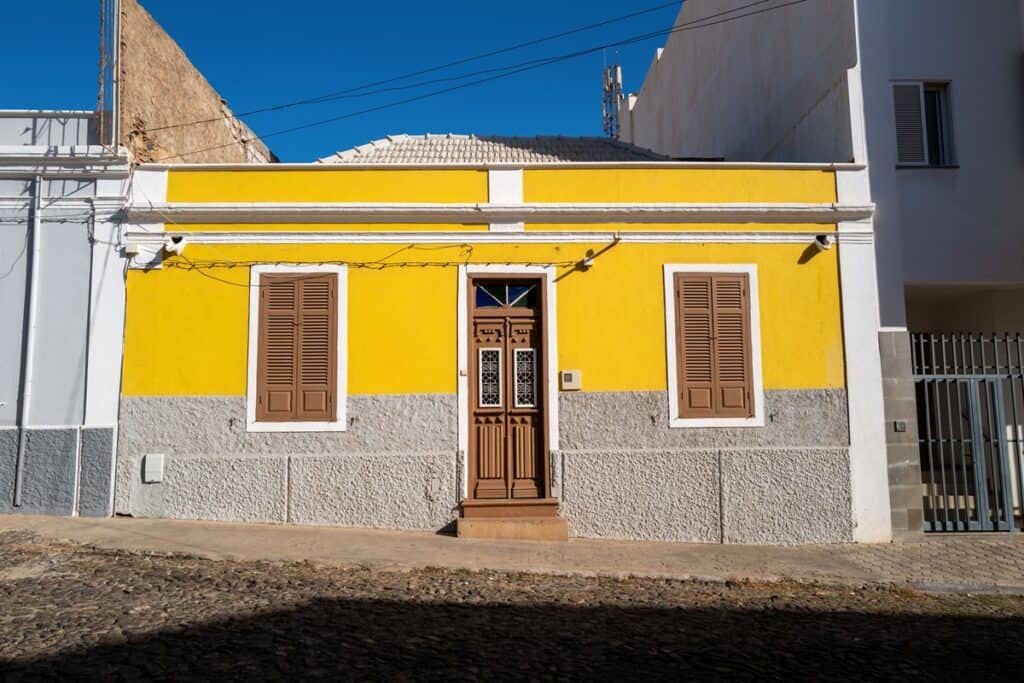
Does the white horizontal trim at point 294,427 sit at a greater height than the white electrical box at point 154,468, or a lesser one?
greater

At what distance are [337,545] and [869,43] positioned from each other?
8.49 meters

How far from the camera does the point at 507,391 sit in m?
8.76

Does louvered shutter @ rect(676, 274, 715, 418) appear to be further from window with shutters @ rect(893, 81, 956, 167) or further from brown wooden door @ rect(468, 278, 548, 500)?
window with shutters @ rect(893, 81, 956, 167)

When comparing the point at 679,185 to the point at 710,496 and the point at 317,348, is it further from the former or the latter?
the point at 317,348

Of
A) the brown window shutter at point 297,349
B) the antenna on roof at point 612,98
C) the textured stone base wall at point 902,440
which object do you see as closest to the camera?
the brown window shutter at point 297,349

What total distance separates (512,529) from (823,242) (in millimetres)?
4686

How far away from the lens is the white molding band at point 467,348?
8.58 m

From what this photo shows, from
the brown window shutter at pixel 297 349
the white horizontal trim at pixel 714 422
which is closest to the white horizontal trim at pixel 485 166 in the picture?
the brown window shutter at pixel 297 349

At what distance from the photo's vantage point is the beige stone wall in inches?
373

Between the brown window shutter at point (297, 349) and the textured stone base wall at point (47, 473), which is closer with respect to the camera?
the textured stone base wall at point (47, 473)

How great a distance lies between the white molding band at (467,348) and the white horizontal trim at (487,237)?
1.04 ft

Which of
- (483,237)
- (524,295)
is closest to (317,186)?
(483,237)

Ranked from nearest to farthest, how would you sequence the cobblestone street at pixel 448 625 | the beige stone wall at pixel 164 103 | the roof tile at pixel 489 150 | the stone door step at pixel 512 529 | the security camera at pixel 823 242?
the cobblestone street at pixel 448 625, the stone door step at pixel 512 529, the security camera at pixel 823 242, the beige stone wall at pixel 164 103, the roof tile at pixel 489 150

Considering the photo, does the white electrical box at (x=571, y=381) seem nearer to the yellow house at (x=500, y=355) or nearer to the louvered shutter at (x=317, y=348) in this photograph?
the yellow house at (x=500, y=355)
